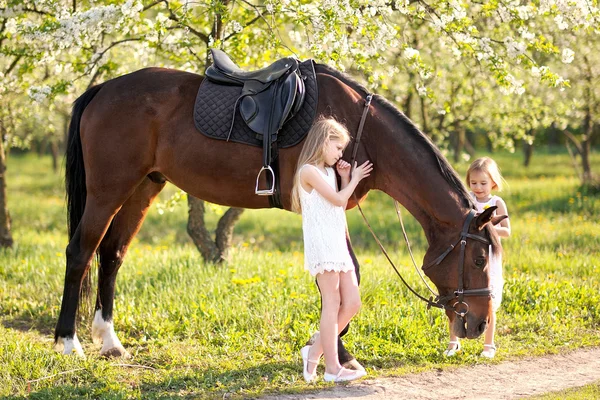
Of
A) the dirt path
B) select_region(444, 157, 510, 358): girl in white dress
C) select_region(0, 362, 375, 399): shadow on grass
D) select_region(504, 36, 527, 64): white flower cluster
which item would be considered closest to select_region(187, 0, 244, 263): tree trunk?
select_region(0, 362, 375, 399): shadow on grass

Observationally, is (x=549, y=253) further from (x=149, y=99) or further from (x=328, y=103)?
(x=149, y=99)

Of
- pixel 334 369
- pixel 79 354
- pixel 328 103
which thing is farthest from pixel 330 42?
pixel 79 354

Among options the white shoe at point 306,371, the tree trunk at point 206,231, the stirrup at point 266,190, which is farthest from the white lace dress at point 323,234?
the tree trunk at point 206,231

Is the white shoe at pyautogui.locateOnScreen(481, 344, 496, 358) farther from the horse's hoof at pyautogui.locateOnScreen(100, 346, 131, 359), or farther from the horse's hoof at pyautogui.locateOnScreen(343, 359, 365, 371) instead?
the horse's hoof at pyautogui.locateOnScreen(100, 346, 131, 359)

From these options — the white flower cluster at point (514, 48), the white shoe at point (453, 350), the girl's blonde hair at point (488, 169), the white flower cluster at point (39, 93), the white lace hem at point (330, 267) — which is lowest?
the white shoe at point (453, 350)

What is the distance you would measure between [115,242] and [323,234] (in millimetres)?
2064

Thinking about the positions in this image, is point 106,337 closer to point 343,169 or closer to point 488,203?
point 343,169

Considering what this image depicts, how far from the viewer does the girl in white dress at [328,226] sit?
4.20 m

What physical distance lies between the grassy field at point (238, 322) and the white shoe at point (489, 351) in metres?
0.06

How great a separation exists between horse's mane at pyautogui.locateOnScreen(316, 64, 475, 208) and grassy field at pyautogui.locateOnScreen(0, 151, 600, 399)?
Result: 1307mm

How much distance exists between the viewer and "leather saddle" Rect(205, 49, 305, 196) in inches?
177

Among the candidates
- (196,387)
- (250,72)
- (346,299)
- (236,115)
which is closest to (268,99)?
(236,115)

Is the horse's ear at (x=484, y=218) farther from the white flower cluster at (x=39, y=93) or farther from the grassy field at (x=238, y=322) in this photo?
the white flower cluster at (x=39, y=93)

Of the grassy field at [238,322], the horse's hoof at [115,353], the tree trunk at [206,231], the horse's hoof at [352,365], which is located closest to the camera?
the grassy field at [238,322]
